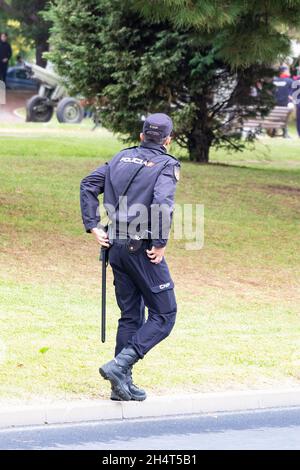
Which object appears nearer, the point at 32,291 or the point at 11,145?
the point at 32,291

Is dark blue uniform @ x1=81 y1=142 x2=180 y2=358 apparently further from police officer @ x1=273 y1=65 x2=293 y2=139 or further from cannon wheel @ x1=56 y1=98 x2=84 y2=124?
police officer @ x1=273 y1=65 x2=293 y2=139

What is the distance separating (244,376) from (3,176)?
11.2m

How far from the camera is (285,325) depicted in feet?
38.3

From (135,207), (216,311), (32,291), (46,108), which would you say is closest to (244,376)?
(135,207)

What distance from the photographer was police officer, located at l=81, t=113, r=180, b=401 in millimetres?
8078

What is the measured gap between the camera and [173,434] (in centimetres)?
778

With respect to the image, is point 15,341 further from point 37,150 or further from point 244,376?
point 37,150

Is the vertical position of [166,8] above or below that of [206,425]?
above

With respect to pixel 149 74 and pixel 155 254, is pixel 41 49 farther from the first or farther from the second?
pixel 155 254

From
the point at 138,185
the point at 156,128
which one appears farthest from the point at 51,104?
the point at 138,185

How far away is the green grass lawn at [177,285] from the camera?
921 cm

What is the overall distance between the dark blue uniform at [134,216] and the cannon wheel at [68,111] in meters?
24.8

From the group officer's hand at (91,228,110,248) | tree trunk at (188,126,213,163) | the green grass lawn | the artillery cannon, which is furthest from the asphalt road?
the artillery cannon

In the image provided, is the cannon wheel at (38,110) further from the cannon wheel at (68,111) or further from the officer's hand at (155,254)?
the officer's hand at (155,254)
